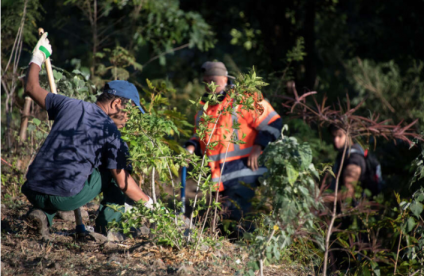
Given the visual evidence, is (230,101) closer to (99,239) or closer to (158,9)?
(99,239)

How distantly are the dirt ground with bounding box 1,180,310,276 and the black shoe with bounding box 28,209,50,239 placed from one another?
0.06 meters

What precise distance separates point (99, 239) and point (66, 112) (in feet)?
3.12

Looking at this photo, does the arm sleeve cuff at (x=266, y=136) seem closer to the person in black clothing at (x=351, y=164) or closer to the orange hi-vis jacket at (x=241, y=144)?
the orange hi-vis jacket at (x=241, y=144)

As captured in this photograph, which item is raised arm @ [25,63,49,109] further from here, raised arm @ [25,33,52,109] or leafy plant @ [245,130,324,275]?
leafy plant @ [245,130,324,275]

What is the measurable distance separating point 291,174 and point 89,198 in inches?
65.7

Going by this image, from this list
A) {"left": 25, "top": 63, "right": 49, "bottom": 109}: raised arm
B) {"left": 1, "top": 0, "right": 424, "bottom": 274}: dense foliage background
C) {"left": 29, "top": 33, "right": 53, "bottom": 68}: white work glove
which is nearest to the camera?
{"left": 25, "top": 63, "right": 49, "bottom": 109}: raised arm

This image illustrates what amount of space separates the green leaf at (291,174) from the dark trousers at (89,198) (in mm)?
1473

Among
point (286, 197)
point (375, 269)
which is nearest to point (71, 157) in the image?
point (286, 197)

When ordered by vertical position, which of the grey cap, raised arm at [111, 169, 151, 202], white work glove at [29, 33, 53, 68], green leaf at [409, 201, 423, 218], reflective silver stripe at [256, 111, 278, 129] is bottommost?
green leaf at [409, 201, 423, 218]

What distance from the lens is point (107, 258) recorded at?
10.5 feet

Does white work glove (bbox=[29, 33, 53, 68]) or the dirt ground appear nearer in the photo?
the dirt ground

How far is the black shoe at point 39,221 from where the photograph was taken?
11.2 feet

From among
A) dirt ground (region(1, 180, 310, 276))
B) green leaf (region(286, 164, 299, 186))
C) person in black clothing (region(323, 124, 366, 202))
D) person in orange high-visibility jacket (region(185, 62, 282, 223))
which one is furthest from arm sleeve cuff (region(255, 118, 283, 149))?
green leaf (region(286, 164, 299, 186))

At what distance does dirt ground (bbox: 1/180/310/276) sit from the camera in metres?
2.96
